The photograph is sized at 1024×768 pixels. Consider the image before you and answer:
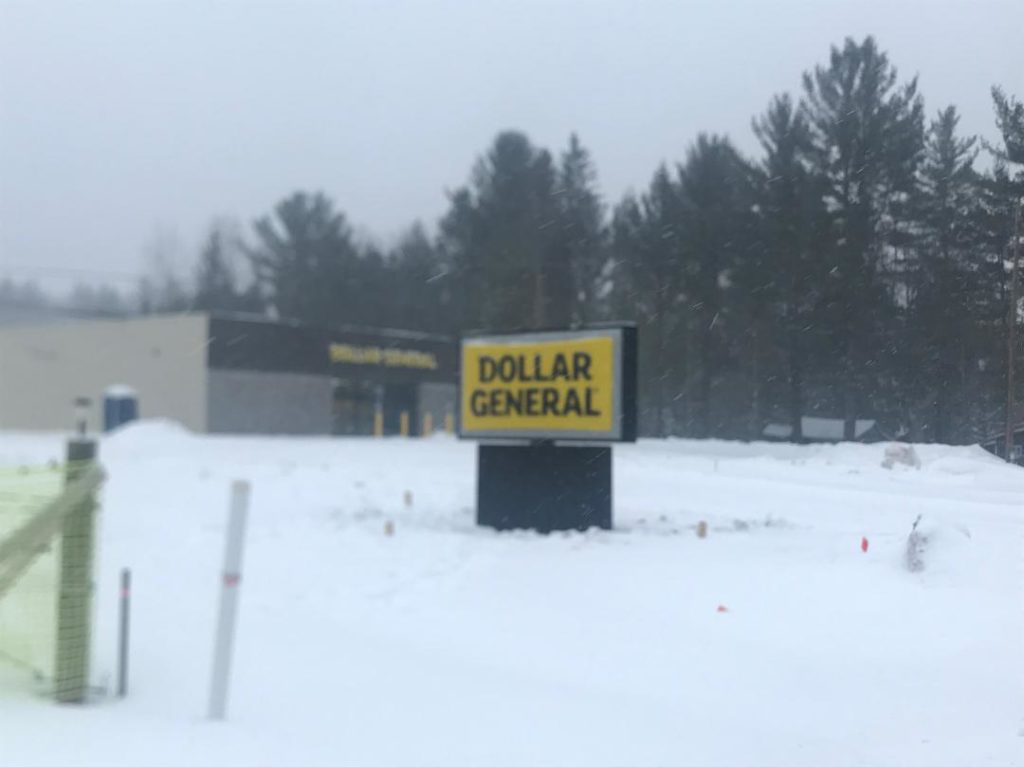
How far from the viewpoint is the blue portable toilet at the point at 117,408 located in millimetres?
29844

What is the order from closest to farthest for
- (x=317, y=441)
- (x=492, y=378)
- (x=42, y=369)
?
1. (x=492, y=378)
2. (x=42, y=369)
3. (x=317, y=441)

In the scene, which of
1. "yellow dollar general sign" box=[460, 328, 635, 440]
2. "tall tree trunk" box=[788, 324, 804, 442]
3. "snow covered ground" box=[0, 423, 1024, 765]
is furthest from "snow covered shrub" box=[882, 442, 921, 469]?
"yellow dollar general sign" box=[460, 328, 635, 440]

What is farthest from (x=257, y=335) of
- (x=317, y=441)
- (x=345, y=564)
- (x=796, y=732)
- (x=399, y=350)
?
(x=796, y=732)

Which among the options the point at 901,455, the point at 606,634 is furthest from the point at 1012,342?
the point at 606,634

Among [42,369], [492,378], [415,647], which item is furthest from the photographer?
[42,369]

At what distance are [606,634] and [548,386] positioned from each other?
6.30 meters

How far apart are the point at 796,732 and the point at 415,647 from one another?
3.31 metres

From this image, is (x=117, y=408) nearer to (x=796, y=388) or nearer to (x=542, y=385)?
(x=542, y=385)

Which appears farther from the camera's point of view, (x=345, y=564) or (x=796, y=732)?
(x=345, y=564)

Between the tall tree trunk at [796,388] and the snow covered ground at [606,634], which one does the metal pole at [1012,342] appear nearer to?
the snow covered ground at [606,634]

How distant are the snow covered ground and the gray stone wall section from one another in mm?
20485

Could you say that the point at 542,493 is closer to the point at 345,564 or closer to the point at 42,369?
the point at 345,564

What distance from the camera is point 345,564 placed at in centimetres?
1230

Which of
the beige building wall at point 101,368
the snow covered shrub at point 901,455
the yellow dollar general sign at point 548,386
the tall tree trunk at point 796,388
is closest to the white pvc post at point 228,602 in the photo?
the snow covered shrub at point 901,455
